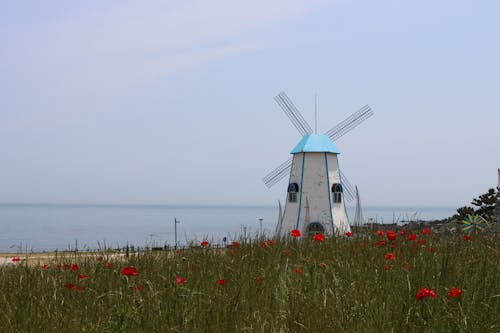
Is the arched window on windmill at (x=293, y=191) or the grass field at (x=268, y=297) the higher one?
the arched window on windmill at (x=293, y=191)

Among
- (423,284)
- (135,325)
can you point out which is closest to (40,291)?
(135,325)

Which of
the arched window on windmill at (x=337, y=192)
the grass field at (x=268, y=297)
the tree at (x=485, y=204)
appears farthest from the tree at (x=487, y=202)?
the grass field at (x=268, y=297)

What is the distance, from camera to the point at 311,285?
6.99 m

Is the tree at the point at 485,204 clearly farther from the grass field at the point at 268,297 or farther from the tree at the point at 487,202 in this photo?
the grass field at the point at 268,297

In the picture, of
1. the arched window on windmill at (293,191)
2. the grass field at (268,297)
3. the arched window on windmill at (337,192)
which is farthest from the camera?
the arched window on windmill at (293,191)

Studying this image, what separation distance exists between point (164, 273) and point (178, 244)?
2637mm

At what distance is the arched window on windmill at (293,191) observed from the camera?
26391 mm

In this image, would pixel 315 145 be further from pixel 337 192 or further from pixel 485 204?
pixel 485 204

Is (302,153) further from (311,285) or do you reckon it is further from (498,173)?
(311,285)

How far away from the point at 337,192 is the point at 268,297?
788 inches

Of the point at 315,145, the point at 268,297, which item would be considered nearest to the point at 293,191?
the point at 315,145

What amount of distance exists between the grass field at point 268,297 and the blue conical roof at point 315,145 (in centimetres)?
1727

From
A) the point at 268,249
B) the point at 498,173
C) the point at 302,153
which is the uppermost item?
the point at 302,153

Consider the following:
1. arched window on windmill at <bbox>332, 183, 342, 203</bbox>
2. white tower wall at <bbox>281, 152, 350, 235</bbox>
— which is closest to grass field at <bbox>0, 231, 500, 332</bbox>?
white tower wall at <bbox>281, 152, 350, 235</bbox>
